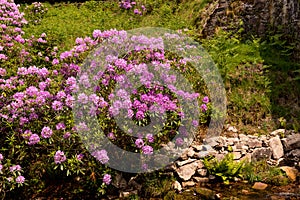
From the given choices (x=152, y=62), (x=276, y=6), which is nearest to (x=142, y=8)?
(x=276, y=6)

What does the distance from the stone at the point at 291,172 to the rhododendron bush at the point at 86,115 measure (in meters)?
1.82

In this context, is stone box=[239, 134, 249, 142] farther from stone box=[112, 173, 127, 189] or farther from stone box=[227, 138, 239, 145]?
stone box=[112, 173, 127, 189]

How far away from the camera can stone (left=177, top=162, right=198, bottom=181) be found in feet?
21.8

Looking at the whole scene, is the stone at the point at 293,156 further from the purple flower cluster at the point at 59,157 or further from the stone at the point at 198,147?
the purple flower cluster at the point at 59,157

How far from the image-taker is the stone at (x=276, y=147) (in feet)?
24.2

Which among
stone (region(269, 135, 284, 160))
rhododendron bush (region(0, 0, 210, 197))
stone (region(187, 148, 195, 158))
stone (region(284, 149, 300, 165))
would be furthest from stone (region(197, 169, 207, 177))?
stone (region(284, 149, 300, 165))

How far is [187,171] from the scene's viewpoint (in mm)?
6695

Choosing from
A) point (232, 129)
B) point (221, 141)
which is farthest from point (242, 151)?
point (232, 129)

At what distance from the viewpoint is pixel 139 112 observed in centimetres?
584

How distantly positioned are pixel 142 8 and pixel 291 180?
7.51 meters

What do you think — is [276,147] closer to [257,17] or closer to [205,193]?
[205,193]

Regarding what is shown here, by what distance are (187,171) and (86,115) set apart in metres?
1.98

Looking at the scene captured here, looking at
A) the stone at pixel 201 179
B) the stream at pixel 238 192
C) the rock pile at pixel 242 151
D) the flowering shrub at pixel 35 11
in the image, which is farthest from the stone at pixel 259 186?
the flowering shrub at pixel 35 11

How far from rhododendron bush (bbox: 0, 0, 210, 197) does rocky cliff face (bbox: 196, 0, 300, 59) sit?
4154 millimetres
